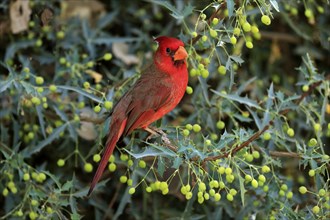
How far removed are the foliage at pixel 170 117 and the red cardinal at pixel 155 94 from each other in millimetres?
59

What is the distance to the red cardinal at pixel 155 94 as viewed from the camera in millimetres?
2707

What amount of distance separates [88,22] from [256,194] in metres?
1.34

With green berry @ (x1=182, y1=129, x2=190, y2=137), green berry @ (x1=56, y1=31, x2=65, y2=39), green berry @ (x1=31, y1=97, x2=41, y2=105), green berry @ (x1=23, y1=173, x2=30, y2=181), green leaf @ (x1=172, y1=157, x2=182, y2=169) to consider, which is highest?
green berry @ (x1=31, y1=97, x2=41, y2=105)

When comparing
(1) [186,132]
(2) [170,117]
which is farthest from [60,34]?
(1) [186,132]

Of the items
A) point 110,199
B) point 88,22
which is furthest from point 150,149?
point 88,22

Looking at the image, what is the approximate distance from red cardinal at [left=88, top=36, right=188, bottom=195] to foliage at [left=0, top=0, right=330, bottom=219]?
0.19 feet

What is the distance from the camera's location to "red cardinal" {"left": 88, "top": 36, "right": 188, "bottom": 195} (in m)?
2.71

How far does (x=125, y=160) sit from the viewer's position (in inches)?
108

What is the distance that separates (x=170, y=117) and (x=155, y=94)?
758 millimetres

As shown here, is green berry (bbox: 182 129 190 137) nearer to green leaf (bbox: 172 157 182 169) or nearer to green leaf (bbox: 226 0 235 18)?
green leaf (bbox: 172 157 182 169)

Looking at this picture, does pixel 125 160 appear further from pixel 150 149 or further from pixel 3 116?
pixel 3 116

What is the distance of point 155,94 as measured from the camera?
275 cm

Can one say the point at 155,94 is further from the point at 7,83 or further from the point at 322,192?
the point at 322,192

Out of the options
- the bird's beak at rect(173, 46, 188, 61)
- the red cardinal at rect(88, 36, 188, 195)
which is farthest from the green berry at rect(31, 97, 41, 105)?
the bird's beak at rect(173, 46, 188, 61)
